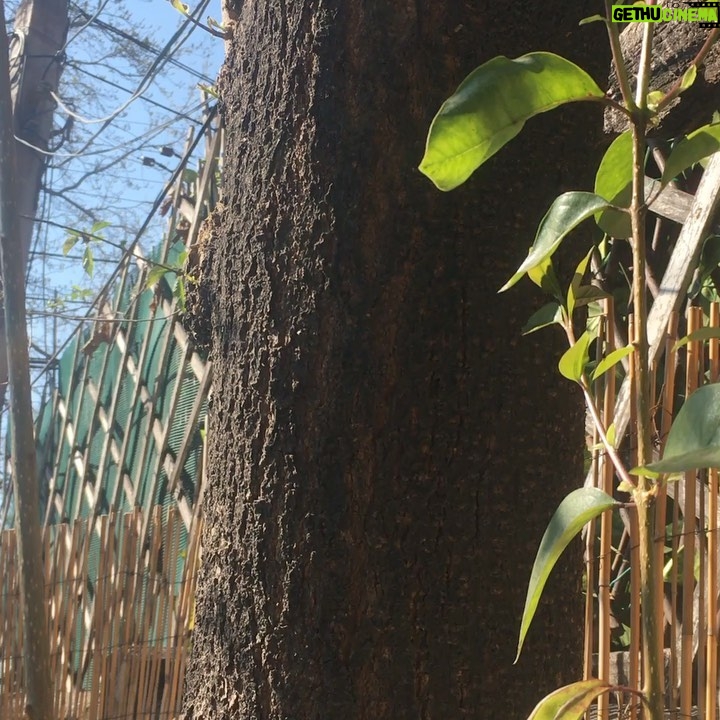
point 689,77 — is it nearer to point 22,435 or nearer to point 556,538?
point 556,538

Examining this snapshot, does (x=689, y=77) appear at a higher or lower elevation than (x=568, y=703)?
higher

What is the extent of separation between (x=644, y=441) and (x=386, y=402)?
16cm

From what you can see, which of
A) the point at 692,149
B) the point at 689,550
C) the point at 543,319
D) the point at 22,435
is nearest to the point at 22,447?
the point at 22,435

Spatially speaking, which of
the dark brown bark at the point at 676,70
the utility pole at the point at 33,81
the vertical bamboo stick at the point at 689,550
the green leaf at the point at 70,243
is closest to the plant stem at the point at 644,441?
the vertical bamboo stick at the point at 689,550

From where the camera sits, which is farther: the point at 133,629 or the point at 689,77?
the point at 133,629

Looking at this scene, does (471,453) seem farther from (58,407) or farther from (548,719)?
(58,407)

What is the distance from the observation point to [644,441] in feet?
0.99

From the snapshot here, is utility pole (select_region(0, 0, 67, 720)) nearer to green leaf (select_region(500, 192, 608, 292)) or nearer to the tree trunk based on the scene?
the tree trunk

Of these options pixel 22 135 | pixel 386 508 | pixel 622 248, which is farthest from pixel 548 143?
pixel 22 135

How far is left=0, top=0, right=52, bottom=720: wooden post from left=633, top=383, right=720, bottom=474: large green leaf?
1.23 m

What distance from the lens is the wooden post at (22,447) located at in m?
1.32

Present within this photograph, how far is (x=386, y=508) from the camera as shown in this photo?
0.42 m

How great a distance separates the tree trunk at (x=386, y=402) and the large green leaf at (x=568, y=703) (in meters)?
0.11

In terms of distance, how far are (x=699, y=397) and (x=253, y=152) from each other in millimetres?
288
